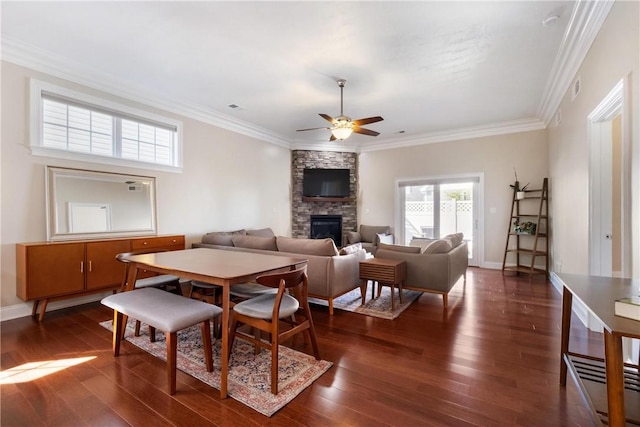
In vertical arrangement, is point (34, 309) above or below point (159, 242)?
below

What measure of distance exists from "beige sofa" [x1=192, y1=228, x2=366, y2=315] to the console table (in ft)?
6.73

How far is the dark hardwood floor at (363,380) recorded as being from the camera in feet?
5.46

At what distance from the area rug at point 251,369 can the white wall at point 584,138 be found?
252 cm

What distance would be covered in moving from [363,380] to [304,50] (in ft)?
10.7

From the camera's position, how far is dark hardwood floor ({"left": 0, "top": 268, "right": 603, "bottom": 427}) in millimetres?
1664

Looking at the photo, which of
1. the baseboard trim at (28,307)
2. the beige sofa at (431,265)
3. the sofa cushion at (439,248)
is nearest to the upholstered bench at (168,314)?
the baseboard trim at (28,307)

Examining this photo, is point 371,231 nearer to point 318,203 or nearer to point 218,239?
point 318,203

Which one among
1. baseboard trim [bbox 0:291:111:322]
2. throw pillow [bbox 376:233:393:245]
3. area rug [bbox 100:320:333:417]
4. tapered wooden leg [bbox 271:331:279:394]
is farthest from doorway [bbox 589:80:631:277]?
baseboard trim [bbox 0:291:111:322]

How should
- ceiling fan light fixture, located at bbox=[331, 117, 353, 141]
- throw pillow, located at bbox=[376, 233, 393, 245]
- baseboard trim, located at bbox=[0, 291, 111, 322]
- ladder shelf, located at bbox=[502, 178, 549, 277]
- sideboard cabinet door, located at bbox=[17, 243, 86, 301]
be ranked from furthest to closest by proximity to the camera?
throw pillow, located at bbox=[376, 233, 393, 245]
ladder shelf, located at bbox=[502, 178, 549, 277]
ceiling fan light fixture, located at bbox=[331, 117, 353, 141]
baseboard trim, located at bbox=[0, 291, 111, 322]
sideboard cabinet door, located at bbox=[17, 243, 86, 301]

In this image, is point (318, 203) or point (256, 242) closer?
point (256, 242)

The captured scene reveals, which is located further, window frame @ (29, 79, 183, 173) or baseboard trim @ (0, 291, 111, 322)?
window frame @ (29, 79, 183, 173)

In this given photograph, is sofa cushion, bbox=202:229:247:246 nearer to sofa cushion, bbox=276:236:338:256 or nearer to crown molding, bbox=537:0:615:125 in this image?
sofa cushion, bbox=276:236:338:256

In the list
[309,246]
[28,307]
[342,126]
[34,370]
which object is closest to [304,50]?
[342,126]

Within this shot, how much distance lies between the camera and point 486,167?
605 centimetres
